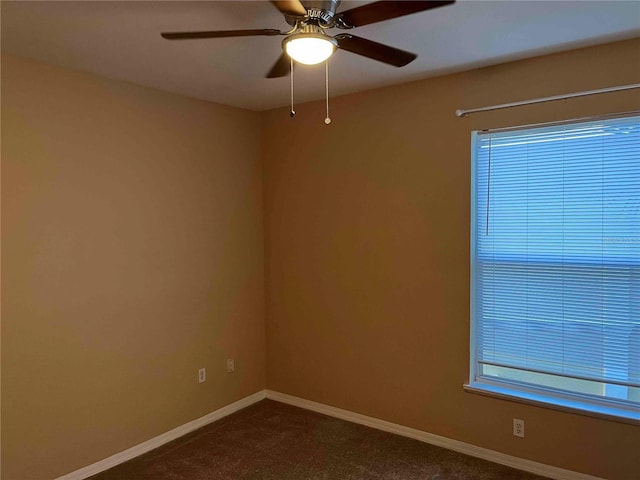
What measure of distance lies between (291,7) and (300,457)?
2.67 metres

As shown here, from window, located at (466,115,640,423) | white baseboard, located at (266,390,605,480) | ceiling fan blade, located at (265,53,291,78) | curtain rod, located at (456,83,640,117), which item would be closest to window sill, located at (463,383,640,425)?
window, located at (466,115,640,423)

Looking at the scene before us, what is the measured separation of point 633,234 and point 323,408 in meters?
2.49

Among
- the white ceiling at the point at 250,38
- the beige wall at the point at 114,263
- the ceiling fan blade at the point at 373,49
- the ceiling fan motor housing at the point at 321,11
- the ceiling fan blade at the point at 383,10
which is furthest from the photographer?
the beige wall at the point at 114,263

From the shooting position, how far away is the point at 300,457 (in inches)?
122

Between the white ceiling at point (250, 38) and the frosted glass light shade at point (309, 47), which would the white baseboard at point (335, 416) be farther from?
the frosted glass light shade at point (309, 47)

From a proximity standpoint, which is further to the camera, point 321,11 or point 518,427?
point 518,427

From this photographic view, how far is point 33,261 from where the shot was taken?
2.64m

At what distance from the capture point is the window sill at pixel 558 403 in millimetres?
2562

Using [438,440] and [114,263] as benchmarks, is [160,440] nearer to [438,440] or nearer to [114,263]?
[114,263]

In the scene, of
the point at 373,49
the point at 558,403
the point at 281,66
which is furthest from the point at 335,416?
the point at 373,49

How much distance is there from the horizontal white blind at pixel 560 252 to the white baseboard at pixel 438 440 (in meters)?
0.49

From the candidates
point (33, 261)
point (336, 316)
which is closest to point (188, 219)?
point (33, 261)

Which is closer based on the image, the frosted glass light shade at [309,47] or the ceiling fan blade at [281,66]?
the frosted glass light shade at [309,47]

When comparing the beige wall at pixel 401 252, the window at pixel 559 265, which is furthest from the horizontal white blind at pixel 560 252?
the beige wall at pixel 401 252
